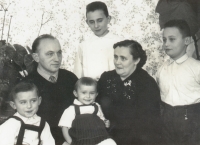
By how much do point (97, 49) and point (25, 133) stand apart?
76 centimetres

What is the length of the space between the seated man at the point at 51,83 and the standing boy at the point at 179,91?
50 cm

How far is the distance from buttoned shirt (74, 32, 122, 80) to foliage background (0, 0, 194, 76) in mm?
167

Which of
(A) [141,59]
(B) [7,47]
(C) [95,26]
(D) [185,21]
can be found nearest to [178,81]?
(A) [141,59]

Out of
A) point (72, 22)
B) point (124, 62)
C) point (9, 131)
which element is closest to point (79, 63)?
point (72, 22)

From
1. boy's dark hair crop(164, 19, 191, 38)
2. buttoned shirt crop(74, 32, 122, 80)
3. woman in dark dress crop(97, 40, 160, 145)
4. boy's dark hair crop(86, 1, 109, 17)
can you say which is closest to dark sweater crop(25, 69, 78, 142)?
woman in dark dress crop(97, 40, 160, 145)

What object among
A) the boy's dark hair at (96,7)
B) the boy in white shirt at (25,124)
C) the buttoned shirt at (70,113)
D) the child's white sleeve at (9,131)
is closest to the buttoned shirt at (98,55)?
the boy's dark hair at (96,7)

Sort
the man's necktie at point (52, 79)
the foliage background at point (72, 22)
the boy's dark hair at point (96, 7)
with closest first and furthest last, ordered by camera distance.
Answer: the man's necktie at point (52, 79), the boy's dark hair at point (96, 7), the foliage background at point (72, 22)

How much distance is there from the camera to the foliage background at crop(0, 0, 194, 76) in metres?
1.84

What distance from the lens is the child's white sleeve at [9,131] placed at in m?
1.22

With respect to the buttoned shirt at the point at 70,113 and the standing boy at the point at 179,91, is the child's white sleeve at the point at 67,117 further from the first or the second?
the standing boy at the point at 179,91

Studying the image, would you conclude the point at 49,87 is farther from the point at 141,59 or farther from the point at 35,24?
the point at 35,24

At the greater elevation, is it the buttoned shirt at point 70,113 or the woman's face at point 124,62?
the woman's face at point 124,62

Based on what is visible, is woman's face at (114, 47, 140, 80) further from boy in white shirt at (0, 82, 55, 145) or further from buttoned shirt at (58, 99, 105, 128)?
boy in white shirt at (0, 82, 55, 145)

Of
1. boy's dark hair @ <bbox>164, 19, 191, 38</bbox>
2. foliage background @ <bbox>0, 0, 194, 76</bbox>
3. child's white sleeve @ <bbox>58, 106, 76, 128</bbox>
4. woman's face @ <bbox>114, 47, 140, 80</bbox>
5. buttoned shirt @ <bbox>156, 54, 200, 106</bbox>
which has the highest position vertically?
foliage background @ <bbox>0, 0, 194, 76</bbox>
